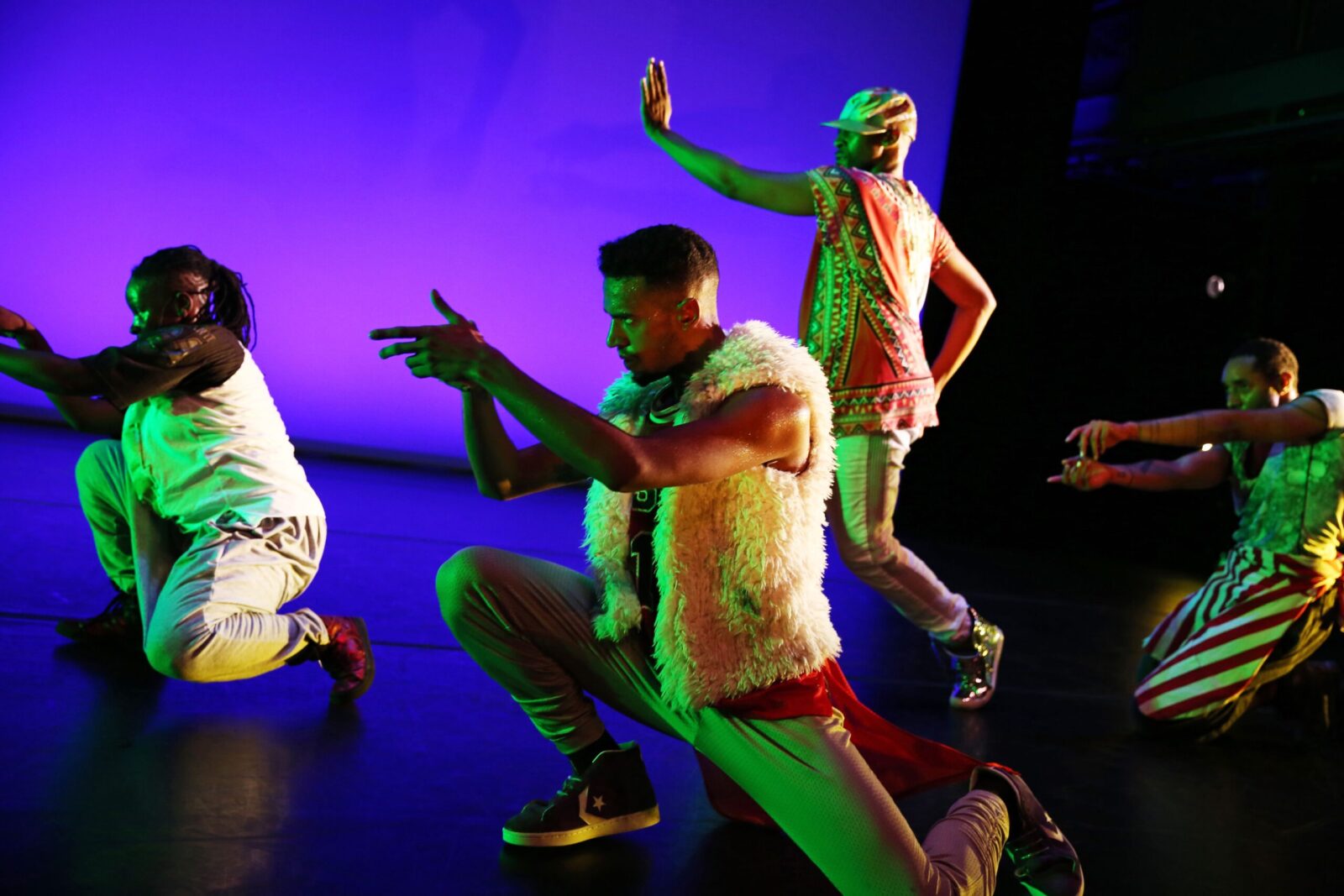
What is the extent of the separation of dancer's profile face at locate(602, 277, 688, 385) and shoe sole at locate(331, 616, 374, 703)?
1.02 m

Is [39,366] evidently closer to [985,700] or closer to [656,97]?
[656,97]

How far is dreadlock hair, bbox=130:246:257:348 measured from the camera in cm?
246

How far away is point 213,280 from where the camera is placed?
8.34 ft

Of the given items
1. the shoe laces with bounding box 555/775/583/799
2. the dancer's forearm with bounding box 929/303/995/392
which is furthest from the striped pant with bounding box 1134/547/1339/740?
the shoe laces with bounding box 555/775/583/799

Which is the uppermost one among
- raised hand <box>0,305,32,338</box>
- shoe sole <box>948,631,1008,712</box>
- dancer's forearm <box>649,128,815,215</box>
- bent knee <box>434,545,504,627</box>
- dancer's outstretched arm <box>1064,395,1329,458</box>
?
dancer's forearm <box>649,128,815,215</box>

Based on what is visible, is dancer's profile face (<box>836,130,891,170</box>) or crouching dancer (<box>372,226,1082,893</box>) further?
dancer's profile face (<box>836,130,891,170</box>)

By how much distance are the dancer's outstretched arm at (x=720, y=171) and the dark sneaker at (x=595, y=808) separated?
1.35m

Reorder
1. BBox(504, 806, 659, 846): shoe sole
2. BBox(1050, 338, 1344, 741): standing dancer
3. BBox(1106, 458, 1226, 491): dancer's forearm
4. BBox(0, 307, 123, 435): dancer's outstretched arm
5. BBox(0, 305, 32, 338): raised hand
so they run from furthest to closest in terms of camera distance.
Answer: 1. BBox(1106, 458, 1226, 491): dancer's forearm
2. BBox(1050, 338, 1344, 741): standing dancer
3. BBox(0, 305, 32, 338): raised hand
4. BBox(0, 307, 123, 435): dancer's outstretched arm
5. BBox(504, 806, 659, 846): shoe sole

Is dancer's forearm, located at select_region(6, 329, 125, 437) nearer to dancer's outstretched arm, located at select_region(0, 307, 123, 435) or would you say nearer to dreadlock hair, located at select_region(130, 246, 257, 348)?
dancer's outstretched arm, located at select_region(0, 307, 123, 435)

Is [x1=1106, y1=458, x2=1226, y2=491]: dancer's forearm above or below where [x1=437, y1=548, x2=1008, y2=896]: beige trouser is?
above

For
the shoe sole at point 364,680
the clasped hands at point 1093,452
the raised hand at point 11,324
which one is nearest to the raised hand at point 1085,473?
the clasped hands at point 1093,452

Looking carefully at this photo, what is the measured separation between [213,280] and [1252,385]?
2.36m

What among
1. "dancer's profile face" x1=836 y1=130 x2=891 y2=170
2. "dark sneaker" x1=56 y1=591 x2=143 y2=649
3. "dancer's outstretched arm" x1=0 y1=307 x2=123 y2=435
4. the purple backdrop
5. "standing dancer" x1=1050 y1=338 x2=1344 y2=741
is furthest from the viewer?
the purple backdrop

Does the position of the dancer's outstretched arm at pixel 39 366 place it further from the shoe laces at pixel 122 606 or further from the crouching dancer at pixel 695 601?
the crouching dancer at pixel 695 601
